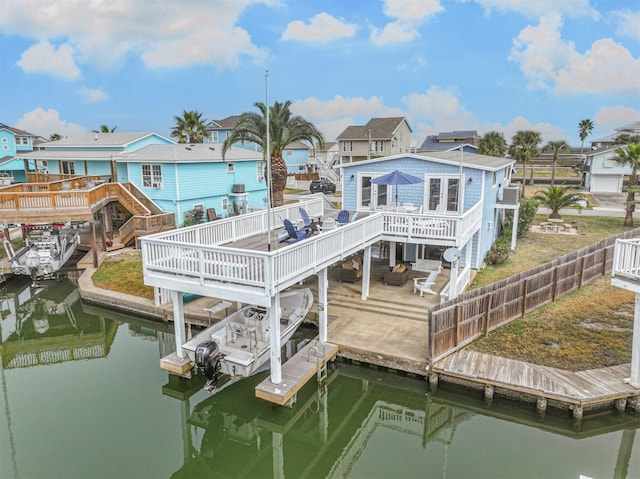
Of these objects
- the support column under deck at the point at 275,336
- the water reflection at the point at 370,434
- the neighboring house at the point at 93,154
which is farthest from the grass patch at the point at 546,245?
the neighboring house at the point at 93,154

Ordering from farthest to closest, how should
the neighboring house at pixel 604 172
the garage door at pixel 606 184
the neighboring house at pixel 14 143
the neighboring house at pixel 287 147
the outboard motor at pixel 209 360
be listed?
the neighboring house at pixel 287 147 < the neighboring house at pixel 14 143 < the garage door at pixel 606 184 < the neighboring house at pixel 604 172 < the outboard motor at pixel 209 360

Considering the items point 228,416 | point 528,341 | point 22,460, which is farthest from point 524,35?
point 22,460

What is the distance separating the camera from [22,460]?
29.7 feet

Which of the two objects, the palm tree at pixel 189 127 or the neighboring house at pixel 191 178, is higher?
the palm tree at pixel 189 127

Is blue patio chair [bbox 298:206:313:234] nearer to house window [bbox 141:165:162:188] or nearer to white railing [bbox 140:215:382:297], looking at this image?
white railing [bbox 140:215:382:297]

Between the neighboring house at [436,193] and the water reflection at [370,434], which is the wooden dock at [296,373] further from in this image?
the neighboring house at [436,193]

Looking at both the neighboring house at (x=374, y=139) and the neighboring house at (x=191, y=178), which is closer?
the neighboring house at (x=191, y=178)

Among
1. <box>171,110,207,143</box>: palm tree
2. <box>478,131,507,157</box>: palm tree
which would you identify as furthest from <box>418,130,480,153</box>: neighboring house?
<box>171,110,207,143</box>: palm tree

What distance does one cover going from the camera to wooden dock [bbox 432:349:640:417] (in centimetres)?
974

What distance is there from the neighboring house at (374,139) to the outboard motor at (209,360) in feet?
155

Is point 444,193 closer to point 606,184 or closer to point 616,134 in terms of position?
point 606,184

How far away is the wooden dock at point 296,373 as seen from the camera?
10109 millimetres

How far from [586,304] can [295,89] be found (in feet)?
53.5

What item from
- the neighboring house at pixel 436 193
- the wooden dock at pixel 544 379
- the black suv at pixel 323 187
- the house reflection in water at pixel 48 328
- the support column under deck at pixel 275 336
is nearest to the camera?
the wooden dock at pixel 544 379
